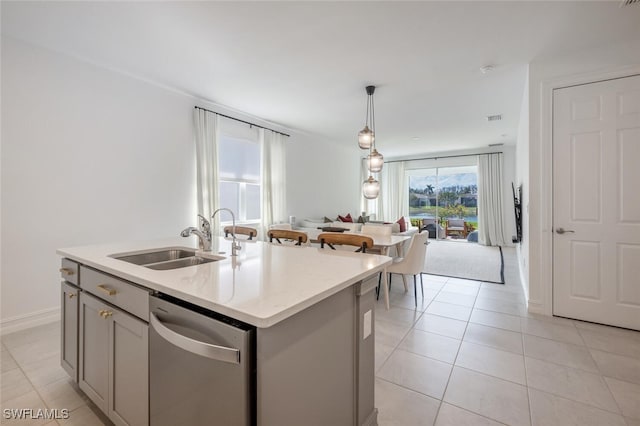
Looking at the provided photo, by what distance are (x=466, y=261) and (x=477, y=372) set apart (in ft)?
13.3

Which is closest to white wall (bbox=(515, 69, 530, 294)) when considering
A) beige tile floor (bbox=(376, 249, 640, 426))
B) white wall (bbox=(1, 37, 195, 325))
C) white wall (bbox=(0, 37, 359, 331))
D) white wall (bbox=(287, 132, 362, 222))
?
beige tile floor (bbox=(376, 249, 640, 426))

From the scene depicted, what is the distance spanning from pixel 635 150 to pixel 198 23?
13.4 ft

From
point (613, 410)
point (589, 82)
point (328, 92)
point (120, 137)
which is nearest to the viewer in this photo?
point (613, 410)

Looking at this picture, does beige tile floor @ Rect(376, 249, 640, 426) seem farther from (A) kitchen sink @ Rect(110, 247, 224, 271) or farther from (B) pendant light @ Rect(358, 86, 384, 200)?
(B) pendant light @ Rect(358, 86, 384, 200)

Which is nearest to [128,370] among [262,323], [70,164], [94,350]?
[94,350]

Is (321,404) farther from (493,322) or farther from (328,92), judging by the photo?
(328,92)

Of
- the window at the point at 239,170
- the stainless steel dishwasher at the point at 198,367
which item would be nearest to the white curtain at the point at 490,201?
the window at the point at 239,170

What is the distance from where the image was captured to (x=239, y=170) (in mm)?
4840

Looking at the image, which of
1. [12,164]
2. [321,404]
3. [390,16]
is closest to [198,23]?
[390,16]

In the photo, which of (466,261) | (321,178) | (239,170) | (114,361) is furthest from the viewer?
(321,178)

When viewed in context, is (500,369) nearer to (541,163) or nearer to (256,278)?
(256,278)

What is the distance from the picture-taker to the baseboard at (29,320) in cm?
257

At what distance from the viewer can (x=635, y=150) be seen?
101 inches

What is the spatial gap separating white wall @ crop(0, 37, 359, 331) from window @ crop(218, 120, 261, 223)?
0.61 metres
